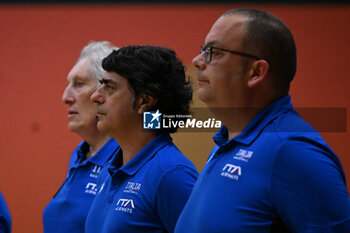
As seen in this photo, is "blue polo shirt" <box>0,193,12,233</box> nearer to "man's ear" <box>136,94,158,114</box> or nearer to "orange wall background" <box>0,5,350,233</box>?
"man's ear" <box>136,94,158,114</box>

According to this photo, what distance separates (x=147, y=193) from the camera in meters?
1.56

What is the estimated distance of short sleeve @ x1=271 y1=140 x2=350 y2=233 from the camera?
1065mm

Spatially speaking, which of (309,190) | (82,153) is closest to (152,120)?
(82,153)

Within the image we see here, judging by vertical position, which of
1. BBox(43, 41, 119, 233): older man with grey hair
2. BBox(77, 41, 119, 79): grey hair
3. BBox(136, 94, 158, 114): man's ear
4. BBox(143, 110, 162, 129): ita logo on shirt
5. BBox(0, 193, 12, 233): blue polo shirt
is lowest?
BBox(0, 193, 12, 233): blue polo shirt

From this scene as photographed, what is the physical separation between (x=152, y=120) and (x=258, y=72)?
1.95ft

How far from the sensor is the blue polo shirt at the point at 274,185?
3.52 feet

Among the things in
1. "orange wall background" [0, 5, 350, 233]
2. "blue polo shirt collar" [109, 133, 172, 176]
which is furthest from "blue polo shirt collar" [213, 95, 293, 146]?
"orange wall background" [0, 5, 350, 233]

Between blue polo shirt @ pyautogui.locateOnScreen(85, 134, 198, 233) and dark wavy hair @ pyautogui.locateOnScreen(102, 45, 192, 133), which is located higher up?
dark wavy hair @ pyautogui.locateOnScreen(102, 45, 192, 133)

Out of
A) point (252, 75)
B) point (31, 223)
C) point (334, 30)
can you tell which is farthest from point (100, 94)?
point (31, 223)

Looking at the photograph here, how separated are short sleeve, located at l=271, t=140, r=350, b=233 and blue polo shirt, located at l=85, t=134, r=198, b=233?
47 cm

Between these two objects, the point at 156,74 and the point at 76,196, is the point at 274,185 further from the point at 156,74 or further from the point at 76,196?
the point at 76,196

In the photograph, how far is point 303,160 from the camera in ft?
3.61

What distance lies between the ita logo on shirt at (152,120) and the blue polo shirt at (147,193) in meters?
0.06

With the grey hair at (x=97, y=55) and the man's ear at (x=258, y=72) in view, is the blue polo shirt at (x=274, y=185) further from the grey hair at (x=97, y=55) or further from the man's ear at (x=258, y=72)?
the grey hair at (x=97, y=55)
